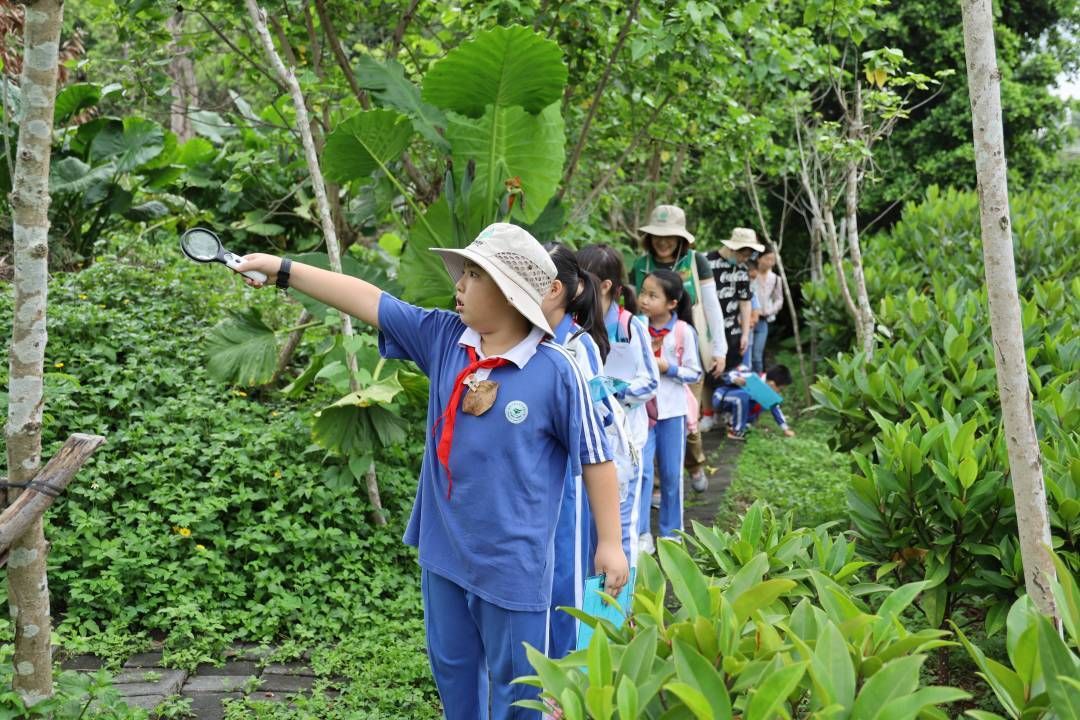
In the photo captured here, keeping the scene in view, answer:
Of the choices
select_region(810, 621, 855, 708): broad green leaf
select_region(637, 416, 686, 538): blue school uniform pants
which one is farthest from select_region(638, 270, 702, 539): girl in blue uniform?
select_region(810, 621, 855, 708): broad green leaf

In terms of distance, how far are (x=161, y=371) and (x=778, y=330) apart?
34.8ft

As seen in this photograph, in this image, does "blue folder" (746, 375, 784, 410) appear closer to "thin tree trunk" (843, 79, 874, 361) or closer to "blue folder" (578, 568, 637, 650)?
"thin tree trunk" (843, 79, 874, 361)

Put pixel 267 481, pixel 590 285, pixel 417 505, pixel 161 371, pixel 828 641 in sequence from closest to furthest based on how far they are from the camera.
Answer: pixel 828 641
pixel 417 505
pixel 590 285
pixel 267 481
pixel 161 371

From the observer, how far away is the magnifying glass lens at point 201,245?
295 cm

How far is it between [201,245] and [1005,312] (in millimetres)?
2085

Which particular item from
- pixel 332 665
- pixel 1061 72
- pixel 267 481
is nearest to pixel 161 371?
pixel 267 481

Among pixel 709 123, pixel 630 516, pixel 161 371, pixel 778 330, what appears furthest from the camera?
pixel 778 330

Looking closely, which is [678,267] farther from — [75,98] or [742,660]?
[75,98]

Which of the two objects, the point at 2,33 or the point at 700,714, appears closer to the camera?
the point at 700,714

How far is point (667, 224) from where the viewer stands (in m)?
6.54

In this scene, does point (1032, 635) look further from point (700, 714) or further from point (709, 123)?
point (709, 123)

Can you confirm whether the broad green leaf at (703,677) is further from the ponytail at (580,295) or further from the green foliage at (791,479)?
the green foliage at (791,479)

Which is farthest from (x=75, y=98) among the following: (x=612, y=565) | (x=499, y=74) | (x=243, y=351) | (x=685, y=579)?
(x=685, y=579)

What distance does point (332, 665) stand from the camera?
13.9 feet
